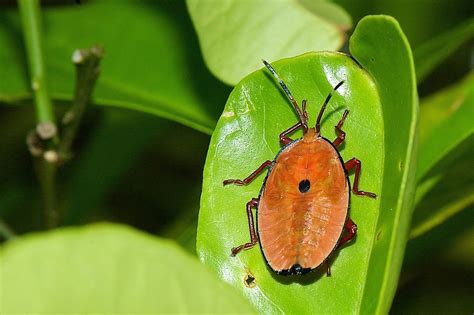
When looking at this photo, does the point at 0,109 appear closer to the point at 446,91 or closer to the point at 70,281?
the point at 446,91

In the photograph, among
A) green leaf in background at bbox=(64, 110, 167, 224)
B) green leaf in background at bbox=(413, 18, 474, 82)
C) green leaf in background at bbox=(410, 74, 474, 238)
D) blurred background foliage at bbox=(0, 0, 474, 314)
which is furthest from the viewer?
green leaf in background at bbox=(64, 110, 167, 224)

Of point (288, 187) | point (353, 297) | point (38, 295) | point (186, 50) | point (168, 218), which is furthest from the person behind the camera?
point (168, 218)

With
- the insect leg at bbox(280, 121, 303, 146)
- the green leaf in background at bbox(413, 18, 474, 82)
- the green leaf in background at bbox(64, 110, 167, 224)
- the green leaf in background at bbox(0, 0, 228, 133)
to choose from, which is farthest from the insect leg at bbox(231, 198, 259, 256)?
the green leaf in background at bbox(64, 110, 167, 224)

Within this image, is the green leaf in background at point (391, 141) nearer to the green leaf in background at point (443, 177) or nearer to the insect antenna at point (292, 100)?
the insect antenna at point (292, 100)

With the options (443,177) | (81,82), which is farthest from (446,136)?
(81,82)

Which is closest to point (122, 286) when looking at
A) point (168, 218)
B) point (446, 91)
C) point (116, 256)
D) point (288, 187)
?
point (116, 256)

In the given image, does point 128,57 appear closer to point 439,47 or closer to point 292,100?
point 439,47

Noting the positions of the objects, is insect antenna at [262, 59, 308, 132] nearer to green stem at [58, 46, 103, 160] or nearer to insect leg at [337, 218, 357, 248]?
insect leg at [337, 218, 357, 248]

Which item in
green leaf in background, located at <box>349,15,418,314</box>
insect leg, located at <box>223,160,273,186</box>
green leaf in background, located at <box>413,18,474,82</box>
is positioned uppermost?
green leaf in background, located at <box>349,15,418,314</box>
